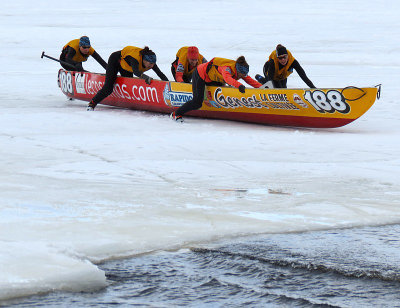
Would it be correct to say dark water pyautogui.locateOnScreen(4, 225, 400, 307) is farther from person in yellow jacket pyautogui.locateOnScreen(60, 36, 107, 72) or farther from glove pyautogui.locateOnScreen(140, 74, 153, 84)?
person in yellow jacket pyautogui.locateOnScreen(60, 36, 107, 72)

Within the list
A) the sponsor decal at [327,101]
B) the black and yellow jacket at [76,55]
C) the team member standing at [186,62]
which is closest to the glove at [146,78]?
the team member standing at [186,62]

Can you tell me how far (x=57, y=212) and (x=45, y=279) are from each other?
54.9 inches

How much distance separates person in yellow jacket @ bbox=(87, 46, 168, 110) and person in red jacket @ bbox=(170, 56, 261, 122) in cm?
80

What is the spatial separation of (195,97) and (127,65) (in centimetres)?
140

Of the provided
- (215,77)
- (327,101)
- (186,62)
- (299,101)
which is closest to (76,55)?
(186,62)

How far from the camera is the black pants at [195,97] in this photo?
393 inches

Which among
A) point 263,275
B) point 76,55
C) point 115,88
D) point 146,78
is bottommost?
point 263,275

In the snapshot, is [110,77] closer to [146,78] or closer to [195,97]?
[146,78]

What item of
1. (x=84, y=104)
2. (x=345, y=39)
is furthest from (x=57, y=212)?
(x=345, y=39)

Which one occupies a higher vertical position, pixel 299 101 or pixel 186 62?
pixel 186 62

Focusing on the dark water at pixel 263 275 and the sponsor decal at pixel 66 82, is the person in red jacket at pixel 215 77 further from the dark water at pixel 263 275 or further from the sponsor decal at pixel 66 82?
the dark water at pixel 263 275

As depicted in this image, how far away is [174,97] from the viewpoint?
34.9 ft

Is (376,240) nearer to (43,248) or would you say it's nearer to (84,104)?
(43,248)

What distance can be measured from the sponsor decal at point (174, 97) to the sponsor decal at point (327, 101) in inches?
72.9
